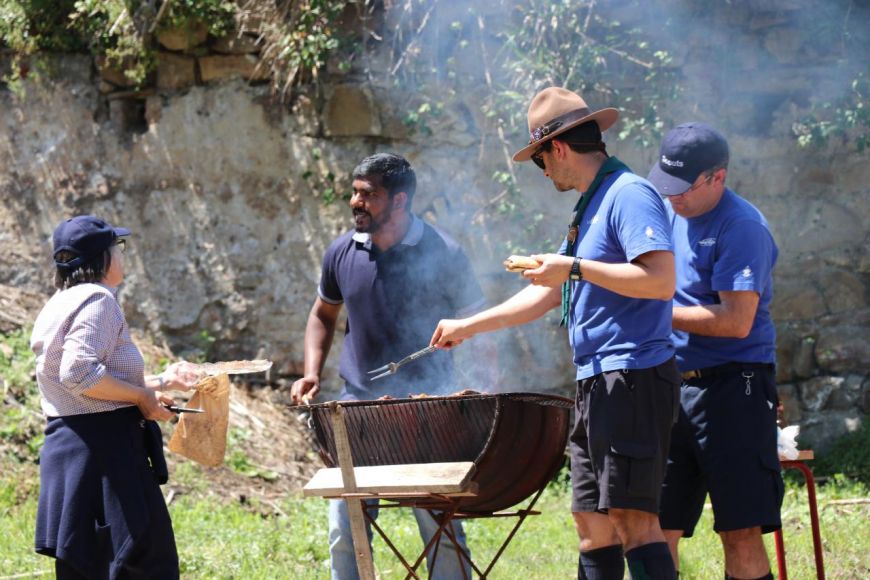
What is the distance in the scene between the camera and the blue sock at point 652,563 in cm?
352

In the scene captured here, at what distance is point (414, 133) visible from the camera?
7641 mm

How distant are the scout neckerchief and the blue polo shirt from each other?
3.02ft

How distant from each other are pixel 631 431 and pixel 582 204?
86cm

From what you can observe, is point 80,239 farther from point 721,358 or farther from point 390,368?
point 721,358

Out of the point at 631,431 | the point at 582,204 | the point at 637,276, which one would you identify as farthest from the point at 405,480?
the point at 582,204

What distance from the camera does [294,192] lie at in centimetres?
787

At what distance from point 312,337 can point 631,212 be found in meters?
1.99

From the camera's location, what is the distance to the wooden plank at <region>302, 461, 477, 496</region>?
3594 mm

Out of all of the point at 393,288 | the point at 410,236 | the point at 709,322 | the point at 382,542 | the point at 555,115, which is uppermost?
the point at 555,115

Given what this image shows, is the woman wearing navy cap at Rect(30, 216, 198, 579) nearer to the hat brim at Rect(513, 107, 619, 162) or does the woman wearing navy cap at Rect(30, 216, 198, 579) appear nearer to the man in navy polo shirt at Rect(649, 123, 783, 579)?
the hat brim at Rect(513, 107, 619, 162)

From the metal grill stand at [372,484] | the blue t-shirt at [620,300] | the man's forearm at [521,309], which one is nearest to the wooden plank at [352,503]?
the metal grill stand at [372,484]

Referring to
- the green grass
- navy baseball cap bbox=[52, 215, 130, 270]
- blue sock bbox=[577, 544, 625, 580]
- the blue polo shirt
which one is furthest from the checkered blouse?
blue sock bbox=[577, 544, 625, 580]

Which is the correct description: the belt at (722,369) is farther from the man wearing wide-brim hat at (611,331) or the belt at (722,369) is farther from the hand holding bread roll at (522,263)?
the hand holding bread roll at (522,263)

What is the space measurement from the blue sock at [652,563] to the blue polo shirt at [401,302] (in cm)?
149
